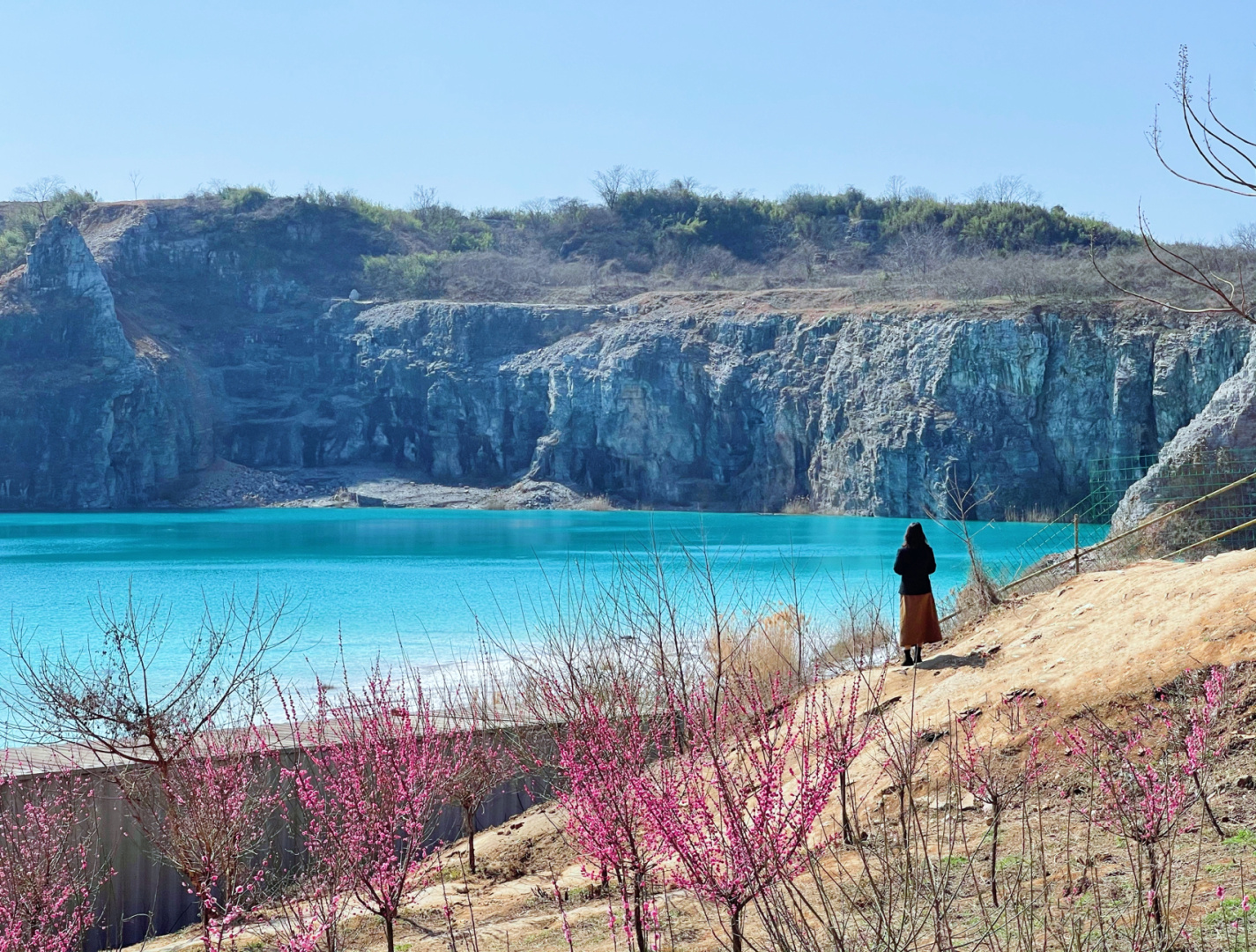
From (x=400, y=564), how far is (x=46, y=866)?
32.6m

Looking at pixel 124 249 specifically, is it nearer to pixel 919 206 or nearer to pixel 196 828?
pixel 919 206

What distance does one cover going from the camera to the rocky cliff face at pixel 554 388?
68.1 metres

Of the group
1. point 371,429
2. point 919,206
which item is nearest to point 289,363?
point 371,429

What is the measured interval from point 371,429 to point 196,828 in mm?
85180

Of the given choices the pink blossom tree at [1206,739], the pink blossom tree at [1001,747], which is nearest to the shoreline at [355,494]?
the pink blossom tree at [1001,747]

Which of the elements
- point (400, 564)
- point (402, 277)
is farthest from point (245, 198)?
point (400, 564)

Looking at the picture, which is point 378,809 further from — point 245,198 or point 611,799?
point 245,198

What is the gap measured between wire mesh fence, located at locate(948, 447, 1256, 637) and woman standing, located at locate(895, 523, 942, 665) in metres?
3.74

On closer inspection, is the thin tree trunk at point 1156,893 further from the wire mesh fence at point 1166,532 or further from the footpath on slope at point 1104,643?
the wire mesh fence at point 1166,532

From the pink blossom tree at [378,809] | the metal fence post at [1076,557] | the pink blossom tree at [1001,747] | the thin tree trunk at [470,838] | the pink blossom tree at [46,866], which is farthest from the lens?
the metal fence post at [1076,557]

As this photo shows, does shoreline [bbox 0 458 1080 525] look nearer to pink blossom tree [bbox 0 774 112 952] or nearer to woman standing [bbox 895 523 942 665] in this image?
woman standing [bbox 895 523 942 665]

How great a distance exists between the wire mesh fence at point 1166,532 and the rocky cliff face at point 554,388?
39.1 m

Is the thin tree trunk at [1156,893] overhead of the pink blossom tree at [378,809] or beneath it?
overhead

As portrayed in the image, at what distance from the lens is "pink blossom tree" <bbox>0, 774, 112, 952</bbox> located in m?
7.53
